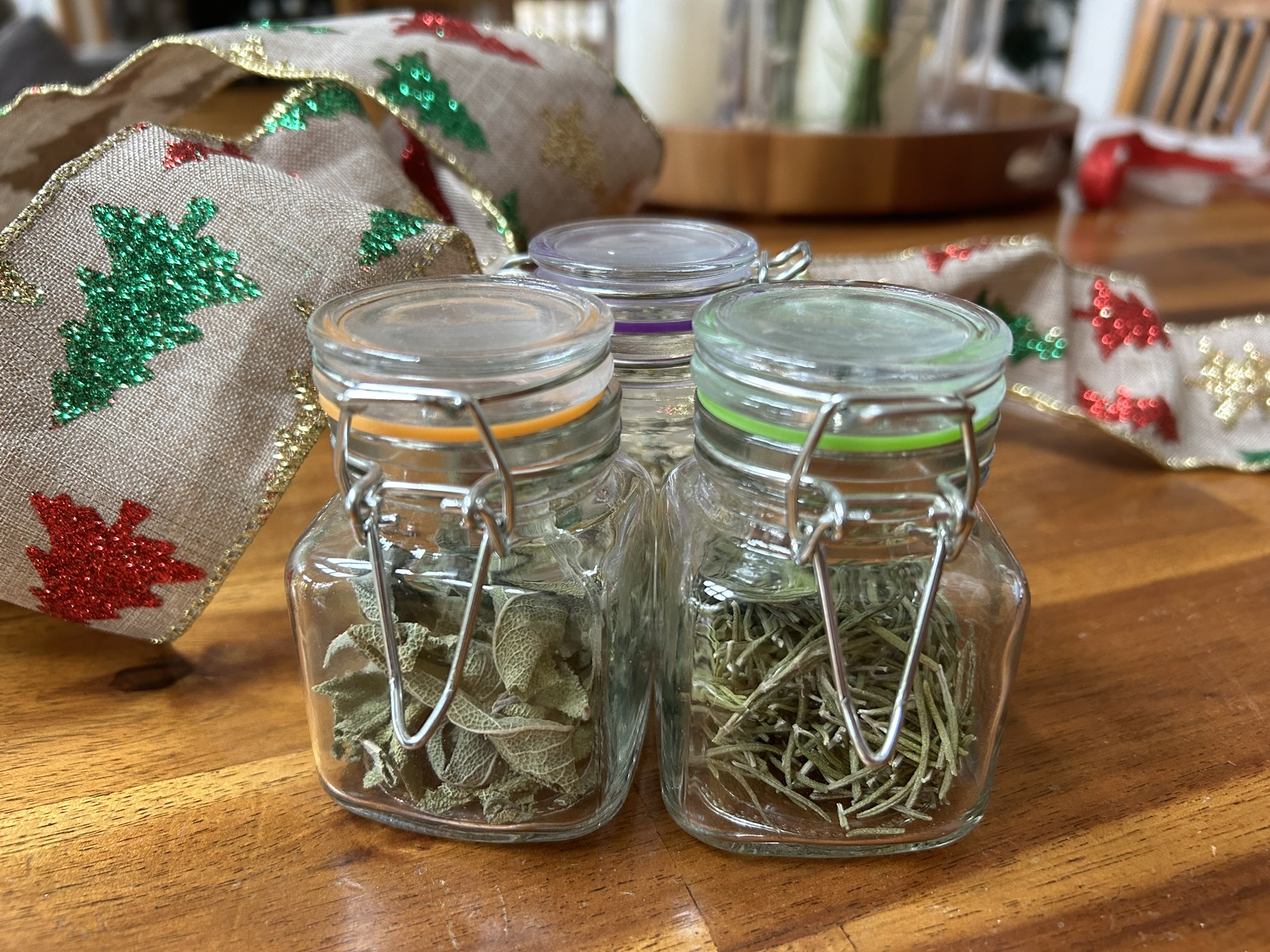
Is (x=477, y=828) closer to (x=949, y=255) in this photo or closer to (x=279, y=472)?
(x=279, y=472)

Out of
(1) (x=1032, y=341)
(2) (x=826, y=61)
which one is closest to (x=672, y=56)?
(2) (x=826, y=61)

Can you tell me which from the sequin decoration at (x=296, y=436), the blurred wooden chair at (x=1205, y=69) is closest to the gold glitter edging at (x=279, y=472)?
the sequin decoration at (x=296, y=436)

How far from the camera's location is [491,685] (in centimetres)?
35

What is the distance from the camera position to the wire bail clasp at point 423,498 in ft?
1.00

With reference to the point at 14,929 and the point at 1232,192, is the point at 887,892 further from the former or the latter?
the point at 1232,192

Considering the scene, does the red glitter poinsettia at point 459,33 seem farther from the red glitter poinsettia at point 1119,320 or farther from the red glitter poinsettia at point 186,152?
the red glitter poinsettia at point 1119,320

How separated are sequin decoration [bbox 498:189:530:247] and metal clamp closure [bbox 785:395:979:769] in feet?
1.21

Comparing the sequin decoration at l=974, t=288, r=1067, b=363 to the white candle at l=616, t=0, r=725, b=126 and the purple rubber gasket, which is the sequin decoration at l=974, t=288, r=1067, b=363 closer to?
the purple rubber gasket

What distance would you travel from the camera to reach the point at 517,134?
65 centimetres

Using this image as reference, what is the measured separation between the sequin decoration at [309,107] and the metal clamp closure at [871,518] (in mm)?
395

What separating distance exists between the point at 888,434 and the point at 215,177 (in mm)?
343

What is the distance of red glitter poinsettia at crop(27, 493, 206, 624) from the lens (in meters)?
Result: 0.43

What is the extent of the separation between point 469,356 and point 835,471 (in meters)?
0.12

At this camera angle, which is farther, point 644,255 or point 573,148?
point 573,148
